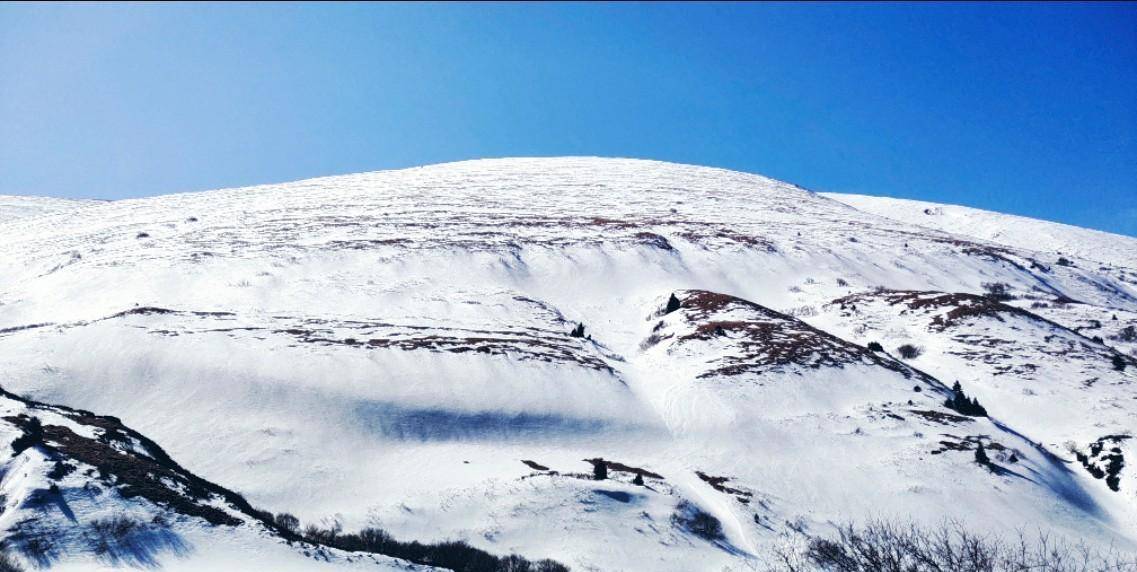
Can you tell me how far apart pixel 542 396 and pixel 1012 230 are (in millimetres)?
104576

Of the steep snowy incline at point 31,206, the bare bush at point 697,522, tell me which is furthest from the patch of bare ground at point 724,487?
the steep snowy incline at point 31,206

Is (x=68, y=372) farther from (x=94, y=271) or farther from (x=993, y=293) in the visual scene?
(x=993, y=293)

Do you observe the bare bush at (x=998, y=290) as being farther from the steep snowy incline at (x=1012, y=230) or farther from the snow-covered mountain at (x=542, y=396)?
the steep snowy incline at (x=1012, y=230)

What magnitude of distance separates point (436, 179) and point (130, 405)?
257 feet

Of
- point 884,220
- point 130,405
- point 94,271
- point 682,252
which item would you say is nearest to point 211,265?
point 94,271

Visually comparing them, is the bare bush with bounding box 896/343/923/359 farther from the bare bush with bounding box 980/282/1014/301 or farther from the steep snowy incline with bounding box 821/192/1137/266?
the steep snowy incline with bounding box 821/192/1137/266

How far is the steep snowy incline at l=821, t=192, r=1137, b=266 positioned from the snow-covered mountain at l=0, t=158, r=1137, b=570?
42.9 metres

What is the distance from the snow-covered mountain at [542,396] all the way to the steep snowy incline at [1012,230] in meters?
42.9

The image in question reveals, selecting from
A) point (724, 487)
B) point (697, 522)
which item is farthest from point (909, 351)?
point (697, 522)

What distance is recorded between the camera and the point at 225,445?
25.1m

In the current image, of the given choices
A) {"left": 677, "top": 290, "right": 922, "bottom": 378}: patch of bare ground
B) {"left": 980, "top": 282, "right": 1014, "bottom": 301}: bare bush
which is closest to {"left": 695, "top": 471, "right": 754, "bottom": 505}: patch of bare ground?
{"left": 677, "top": 290, "right": 922, "bottom": 378}: patch of bare ground

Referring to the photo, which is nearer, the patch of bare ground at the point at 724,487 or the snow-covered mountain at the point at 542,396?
the snow-covered mountain at the point at 542,396

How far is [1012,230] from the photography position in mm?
110625

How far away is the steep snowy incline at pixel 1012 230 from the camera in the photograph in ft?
320
